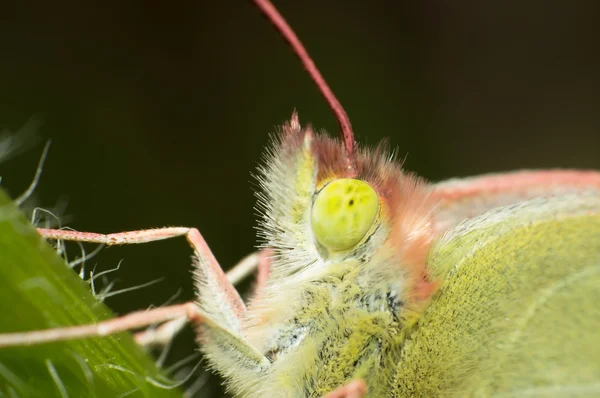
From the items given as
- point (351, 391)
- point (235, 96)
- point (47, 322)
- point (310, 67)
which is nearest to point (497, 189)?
point (310, 67)

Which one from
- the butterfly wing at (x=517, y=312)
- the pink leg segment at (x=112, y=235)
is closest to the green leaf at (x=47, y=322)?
the pink leg segment at (x=112, y=235)

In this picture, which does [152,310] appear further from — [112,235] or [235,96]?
[235,96]

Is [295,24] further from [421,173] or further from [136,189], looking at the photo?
[136,189]

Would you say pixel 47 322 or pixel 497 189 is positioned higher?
pixel 497 189

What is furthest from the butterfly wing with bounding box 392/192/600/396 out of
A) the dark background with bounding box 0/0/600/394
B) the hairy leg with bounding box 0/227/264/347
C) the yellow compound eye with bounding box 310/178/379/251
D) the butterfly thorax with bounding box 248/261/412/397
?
the dark background with bounding box 0/0/600/394

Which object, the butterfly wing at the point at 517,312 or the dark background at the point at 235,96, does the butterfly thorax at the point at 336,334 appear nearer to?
the butterfly wing at the point at 517,312

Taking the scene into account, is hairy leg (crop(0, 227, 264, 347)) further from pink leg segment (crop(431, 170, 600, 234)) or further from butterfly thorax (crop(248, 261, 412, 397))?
pink leg segment (crop(431, 170, 600, 234))
